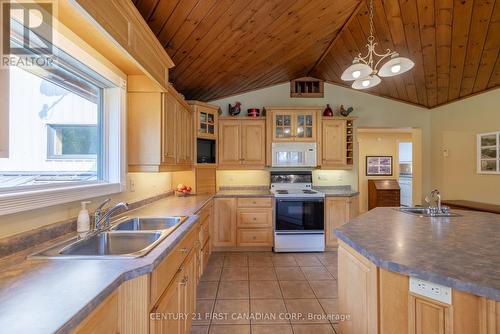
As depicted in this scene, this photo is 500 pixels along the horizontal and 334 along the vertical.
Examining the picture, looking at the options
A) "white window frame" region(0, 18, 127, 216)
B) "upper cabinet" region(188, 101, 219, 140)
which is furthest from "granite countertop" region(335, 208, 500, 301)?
"upper cabinet" region(188, 101, 219, 140)

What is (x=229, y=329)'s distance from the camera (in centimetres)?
199

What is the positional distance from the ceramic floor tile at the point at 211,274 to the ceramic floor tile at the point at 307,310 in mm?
892

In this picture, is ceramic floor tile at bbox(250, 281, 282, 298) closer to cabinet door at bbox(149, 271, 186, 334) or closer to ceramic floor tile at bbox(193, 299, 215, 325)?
ceramic floor tile at bbox(193, 299, 215, 325)

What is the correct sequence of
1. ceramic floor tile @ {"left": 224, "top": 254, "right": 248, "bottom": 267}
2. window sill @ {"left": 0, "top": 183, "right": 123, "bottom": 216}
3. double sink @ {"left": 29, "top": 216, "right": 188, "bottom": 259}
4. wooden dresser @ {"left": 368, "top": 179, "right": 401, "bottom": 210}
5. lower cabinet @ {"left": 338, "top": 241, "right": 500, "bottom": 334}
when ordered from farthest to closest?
wooden dresser @ {"left": 368, "top": 179, "right": 401, "bottom": 210} → ceramic floor tile @ {"left": 224, "top": 254, "right": 248, "bottom": 267} → double sink @ {"left": 29, "top": 216, "right": 188, "bottom": 259} → window sill @ {"left": 0, "top": 183, "right": 123, "bottom": 216} → lower cabinet @ {"left": 338, "top": 241, "right": 500, "bottom": 334}

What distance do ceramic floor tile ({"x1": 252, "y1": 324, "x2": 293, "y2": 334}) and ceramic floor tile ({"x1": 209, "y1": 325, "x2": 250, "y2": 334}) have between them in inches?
2.6

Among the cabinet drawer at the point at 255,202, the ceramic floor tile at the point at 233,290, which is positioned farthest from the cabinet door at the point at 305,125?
the ceramic floor tile at the point at 233,290

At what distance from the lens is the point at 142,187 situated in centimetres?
257

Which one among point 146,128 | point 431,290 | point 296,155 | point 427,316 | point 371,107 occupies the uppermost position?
point 371,107

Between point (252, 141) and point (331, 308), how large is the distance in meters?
2.57

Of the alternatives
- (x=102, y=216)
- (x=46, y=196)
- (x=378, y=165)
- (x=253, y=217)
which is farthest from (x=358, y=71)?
(x=378, y=165)

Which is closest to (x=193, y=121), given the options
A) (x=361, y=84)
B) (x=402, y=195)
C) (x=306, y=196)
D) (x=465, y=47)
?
(x=306, y=196)

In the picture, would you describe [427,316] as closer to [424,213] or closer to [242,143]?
[424,213]

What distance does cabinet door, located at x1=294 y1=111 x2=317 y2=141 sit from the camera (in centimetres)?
405

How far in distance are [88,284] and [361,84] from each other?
7.96ft
